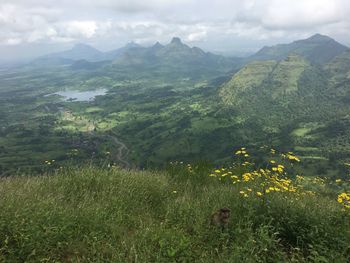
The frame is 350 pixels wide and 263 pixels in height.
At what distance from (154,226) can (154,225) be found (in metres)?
0.02

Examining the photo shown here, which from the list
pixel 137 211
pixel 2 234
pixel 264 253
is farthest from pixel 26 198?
pixel 264 253

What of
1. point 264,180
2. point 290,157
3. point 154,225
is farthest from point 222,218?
point 290,157

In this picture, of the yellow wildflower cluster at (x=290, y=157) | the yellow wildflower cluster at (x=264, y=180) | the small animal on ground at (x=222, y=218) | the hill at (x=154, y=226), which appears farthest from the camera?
the yellow wildflower cluster at (x=290, y=157)

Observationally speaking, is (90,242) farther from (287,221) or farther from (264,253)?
(287,221)

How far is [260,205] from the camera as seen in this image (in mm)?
7414

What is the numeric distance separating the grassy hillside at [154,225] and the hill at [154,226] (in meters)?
0.02

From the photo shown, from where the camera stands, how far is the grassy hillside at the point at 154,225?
568 cm

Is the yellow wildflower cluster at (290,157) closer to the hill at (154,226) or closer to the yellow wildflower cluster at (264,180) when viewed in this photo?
the yellow wildflower cluster at (264,180)

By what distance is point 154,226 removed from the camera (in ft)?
23.3

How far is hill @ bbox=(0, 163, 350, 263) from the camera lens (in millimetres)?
5680

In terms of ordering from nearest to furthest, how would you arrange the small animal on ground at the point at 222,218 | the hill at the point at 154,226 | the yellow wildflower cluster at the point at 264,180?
1. the hill at the point at 154,226
2. the small animal on ground at the point at 222,218
3. the yellow wildflower cluster at the point at 264,180

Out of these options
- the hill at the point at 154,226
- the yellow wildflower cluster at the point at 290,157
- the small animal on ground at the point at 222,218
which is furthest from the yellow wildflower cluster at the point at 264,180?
the small animal on ground at the point at 222,218

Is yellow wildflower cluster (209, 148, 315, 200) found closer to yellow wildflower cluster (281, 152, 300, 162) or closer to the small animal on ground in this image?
yellow wildflower cluster (281, 152, 300, 162)

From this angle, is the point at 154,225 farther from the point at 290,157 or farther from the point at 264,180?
the point at 290,157
